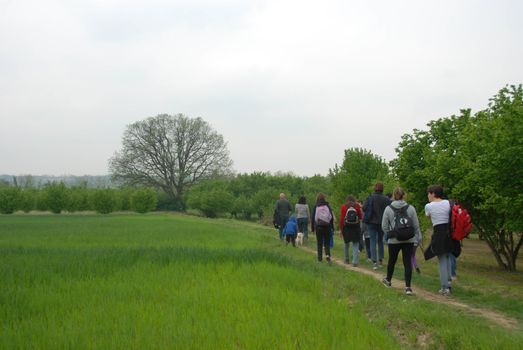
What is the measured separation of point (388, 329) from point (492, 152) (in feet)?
27.7

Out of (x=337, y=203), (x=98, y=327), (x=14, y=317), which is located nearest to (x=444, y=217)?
(x=98, y=327)

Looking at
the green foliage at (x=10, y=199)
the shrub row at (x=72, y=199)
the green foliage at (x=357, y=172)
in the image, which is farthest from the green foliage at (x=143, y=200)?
the green foliage at (x=357, y=172)

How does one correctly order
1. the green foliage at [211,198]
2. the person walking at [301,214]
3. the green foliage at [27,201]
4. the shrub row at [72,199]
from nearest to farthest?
the person walking at [301,214]
the shrub row at [72,199]
the green foliage at [27,201]
the green foliage at [211,198]

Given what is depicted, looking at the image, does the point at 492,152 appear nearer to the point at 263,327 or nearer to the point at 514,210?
the point at 514,210

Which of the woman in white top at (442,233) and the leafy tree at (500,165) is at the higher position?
the leafy tree at (500,165)

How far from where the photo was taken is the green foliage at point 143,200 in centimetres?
5809

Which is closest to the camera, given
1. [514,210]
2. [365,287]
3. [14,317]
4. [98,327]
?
[98,327]

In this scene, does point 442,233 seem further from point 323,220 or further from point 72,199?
point 72,199

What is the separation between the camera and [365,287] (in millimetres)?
7828

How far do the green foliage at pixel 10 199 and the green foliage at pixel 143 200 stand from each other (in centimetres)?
1391

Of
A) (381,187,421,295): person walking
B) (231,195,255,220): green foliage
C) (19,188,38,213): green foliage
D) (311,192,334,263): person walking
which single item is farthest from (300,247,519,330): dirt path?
(19,188,38,213): green foliage

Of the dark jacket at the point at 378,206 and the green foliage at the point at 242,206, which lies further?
the green foliage at the point at 242,206

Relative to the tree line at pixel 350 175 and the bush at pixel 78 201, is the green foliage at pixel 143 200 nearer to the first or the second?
the tree line at pixel 350 175

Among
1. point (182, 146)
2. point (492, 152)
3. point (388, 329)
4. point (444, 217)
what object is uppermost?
point (182, 146)
